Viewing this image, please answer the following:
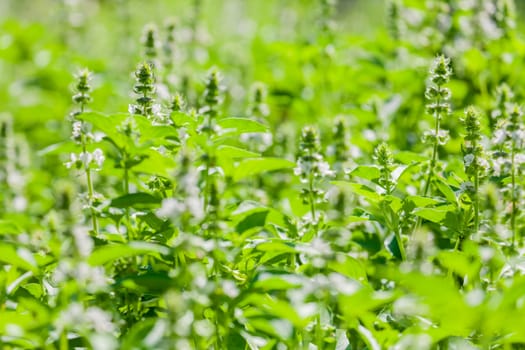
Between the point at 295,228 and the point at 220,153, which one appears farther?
the point at 295,228

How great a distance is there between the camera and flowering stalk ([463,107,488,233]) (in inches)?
110

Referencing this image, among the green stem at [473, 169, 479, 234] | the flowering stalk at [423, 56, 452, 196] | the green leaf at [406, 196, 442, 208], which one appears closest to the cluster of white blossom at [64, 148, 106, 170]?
the green leaf at [406, 196, 442, 208]

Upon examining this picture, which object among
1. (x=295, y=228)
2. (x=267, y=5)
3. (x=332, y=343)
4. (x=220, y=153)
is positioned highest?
(x=267, y=5)

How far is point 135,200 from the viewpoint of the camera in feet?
8.58

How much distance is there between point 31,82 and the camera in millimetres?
7281

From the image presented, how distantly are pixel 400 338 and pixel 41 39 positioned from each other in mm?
7134

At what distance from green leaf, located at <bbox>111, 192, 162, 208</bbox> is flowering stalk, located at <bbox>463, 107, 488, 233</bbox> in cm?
121

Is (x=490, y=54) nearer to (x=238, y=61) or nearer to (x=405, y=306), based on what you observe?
(x=238, y=61)

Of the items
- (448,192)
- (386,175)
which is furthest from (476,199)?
(386,175)

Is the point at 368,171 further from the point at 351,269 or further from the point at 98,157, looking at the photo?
the point at 98,157

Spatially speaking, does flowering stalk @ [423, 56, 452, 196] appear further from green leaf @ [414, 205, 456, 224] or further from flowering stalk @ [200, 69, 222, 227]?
flowering stalk @ [200, 69, 222, 227]

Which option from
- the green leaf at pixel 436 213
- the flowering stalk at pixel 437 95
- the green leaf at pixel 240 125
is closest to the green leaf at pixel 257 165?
the green leaf at pixel 240 125

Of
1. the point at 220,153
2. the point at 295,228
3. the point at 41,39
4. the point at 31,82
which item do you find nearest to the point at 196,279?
the point at 220,153

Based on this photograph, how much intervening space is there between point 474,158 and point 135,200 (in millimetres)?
1324
